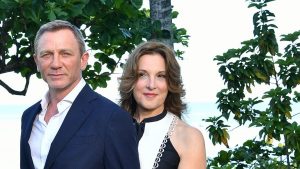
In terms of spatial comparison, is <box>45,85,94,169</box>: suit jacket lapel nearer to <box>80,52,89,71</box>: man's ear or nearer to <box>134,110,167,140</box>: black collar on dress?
<box>80,52,89,71</box>: man's ear

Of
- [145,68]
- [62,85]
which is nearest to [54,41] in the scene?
[62,85]

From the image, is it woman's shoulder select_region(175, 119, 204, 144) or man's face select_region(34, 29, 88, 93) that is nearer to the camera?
man's face select_region(34, 29, 88, 93)

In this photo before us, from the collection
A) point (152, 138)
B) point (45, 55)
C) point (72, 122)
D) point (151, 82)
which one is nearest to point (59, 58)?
point (45, 55)

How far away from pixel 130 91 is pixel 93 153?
0.92 m

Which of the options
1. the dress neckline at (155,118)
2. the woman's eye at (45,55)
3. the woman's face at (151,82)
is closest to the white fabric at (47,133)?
the woman's eye at (45,55)

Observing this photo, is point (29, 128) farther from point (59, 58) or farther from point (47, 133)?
point (59, 58)

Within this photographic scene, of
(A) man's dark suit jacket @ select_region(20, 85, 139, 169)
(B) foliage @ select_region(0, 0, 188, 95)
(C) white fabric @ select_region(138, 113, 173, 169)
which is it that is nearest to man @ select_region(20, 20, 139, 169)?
(A) man's dark suit jacket @ select_region(20, 85, 139, 169)

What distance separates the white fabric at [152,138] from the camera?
346 centimetres

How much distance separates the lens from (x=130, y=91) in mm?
3592

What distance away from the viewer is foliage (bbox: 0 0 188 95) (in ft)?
15.3

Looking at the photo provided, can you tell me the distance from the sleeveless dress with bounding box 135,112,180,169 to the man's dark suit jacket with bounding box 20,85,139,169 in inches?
25.5

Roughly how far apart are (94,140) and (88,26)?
3.10 metres

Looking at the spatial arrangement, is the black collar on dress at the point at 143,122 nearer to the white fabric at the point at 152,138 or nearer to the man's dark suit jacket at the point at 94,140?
the white fabric at the point at 152,138

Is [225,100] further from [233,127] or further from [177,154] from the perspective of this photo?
[177,154]
